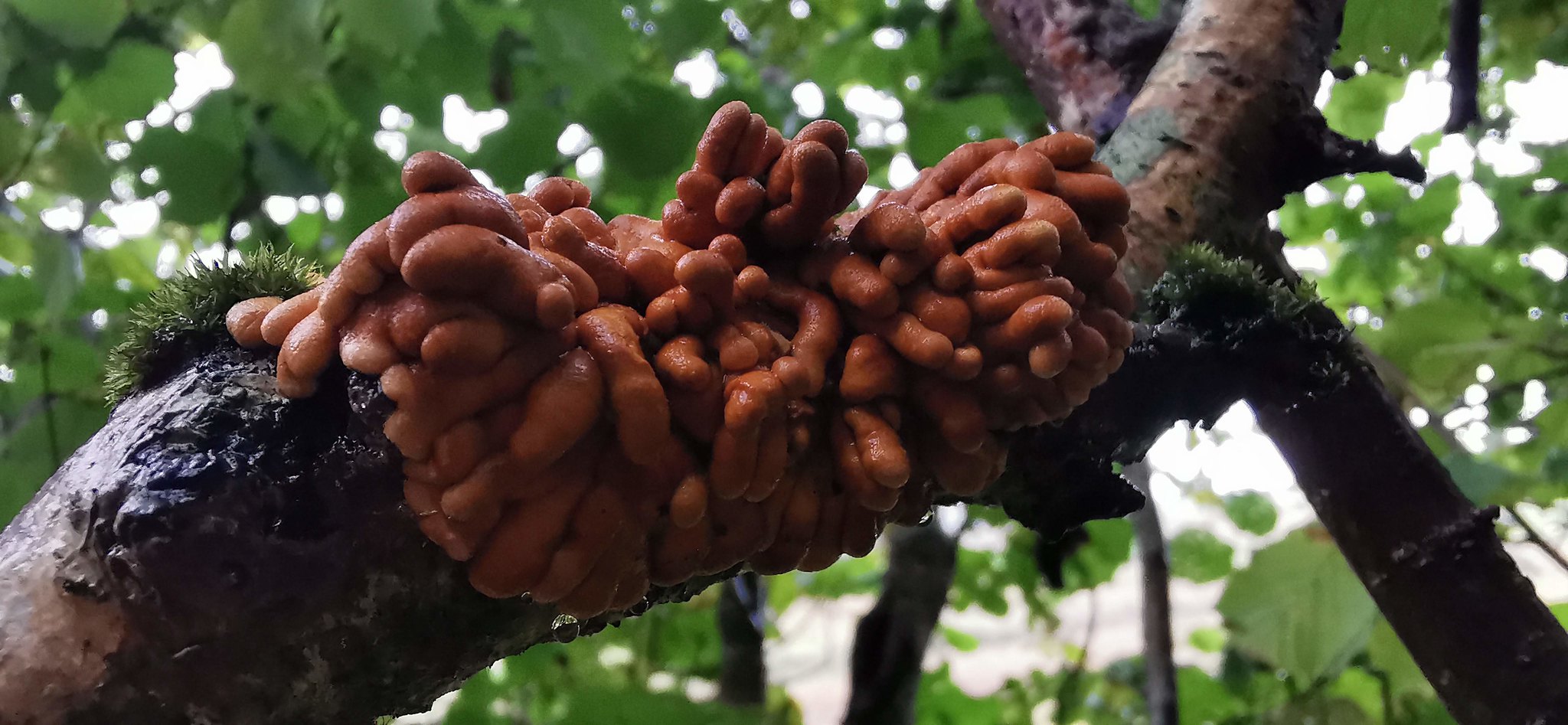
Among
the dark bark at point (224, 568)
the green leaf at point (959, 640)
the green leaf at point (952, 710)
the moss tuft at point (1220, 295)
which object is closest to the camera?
the dark bark at point (224, 568)

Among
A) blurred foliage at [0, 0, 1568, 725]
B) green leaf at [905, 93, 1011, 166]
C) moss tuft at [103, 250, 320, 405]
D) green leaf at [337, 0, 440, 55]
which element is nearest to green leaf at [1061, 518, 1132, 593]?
blurred foliage at [0, 0, 1568, 725]

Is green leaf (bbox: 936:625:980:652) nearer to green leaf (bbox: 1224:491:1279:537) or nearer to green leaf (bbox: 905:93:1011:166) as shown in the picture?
green leaf (bbox: 1224:491:1279:537)

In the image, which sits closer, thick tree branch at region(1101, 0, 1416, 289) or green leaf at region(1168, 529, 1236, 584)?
thick tree branch at region(1101, 0, 1416, 289)

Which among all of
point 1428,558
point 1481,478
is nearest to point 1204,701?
point 1481,478

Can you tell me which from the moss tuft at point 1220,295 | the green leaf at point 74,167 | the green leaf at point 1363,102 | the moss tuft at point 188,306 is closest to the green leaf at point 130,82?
the green leaf at point 74,167

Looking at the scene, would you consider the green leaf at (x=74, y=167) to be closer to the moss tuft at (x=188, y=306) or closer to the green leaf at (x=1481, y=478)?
the moss tuft at (x=188, y=306)

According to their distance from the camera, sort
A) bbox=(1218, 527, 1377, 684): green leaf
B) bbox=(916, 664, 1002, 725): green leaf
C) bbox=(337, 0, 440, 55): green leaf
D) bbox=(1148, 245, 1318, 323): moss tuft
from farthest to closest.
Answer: bbox=(916, 664, 1002, 725): green leaf < bbox=(1218, 527, 1377, 684): green leaf < bbox=(337, 0, 440, 55): green leaf < bbox=(1148, 245, 1318, 323): moss tuft

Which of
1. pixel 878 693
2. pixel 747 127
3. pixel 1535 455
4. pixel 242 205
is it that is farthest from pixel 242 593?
pixel 1535 455

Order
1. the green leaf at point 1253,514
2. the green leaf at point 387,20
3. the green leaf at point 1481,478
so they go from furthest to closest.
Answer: the green leaf at point 1253,514 < the green leaf at point 1481,478 < the green leaf at point 387,20
